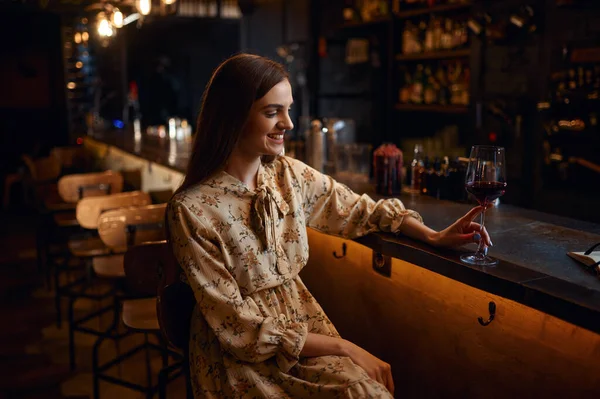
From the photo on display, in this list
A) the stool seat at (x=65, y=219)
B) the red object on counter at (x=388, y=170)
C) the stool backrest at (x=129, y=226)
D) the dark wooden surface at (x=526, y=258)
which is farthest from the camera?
the stool seat at (x=65, y=219)

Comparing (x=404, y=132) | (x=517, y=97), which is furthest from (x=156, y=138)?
(x=517, y=97)

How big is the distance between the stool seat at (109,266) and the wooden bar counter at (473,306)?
98 centimetres

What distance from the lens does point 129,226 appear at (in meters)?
2.87

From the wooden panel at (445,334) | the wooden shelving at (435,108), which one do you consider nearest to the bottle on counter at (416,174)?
the wooden panel at (445,334)

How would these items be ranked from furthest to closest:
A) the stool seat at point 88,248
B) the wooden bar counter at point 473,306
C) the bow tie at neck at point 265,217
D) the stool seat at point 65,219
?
the stool seat at point 65,219 → the stool seat at point 88,248 → the bow tie at neck at point 265,217 → the wooden bar counter at point 473,306

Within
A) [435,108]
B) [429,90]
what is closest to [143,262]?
[435,108]

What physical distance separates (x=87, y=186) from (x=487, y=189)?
311 centimetres

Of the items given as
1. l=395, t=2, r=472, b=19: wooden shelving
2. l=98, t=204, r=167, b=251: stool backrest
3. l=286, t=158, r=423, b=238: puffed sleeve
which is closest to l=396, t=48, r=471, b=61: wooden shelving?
l=395, t=2, r=472, b=19: wooden shelving

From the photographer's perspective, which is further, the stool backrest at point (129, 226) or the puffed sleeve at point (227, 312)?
the stool backrest at point (129, 226)

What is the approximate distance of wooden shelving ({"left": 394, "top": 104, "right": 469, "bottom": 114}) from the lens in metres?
4.80

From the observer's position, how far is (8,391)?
10.0 ft

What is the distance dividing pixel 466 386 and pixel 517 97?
263cm

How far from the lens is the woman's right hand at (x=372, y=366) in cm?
154

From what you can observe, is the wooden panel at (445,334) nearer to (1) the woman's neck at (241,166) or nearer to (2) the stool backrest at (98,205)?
(1) the woman's neck at (241,166)
